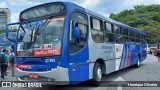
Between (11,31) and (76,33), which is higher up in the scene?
(11,31)

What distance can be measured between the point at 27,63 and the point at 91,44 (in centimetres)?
272

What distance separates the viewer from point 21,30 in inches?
402

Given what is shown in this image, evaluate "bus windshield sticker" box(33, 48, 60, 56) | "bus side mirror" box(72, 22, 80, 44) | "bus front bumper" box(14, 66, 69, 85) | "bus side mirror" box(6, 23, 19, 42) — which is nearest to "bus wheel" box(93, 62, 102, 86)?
"bus side mirror" box(72, 22, 80, 44)

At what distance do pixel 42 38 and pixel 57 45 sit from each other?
0.65m

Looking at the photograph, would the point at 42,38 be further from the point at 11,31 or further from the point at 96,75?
the point at 96,75

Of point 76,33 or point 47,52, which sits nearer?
point 47,52

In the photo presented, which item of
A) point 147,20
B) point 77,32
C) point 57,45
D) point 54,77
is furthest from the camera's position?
point 147,20

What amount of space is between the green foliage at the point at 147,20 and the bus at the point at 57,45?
3315 inches

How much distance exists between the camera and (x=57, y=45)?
896 cm

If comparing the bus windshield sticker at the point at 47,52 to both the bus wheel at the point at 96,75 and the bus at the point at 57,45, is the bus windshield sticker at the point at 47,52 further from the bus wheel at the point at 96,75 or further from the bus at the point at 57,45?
the bus wheel at the point at 96,75

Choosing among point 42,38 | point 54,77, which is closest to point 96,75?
point 54,77

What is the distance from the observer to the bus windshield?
9023 mm

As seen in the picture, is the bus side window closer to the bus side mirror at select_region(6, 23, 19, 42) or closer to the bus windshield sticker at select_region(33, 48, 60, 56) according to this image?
the bus windshield sticker at select_region(33, 48, 60, 56)

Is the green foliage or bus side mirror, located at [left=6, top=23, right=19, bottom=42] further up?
the green foliage
